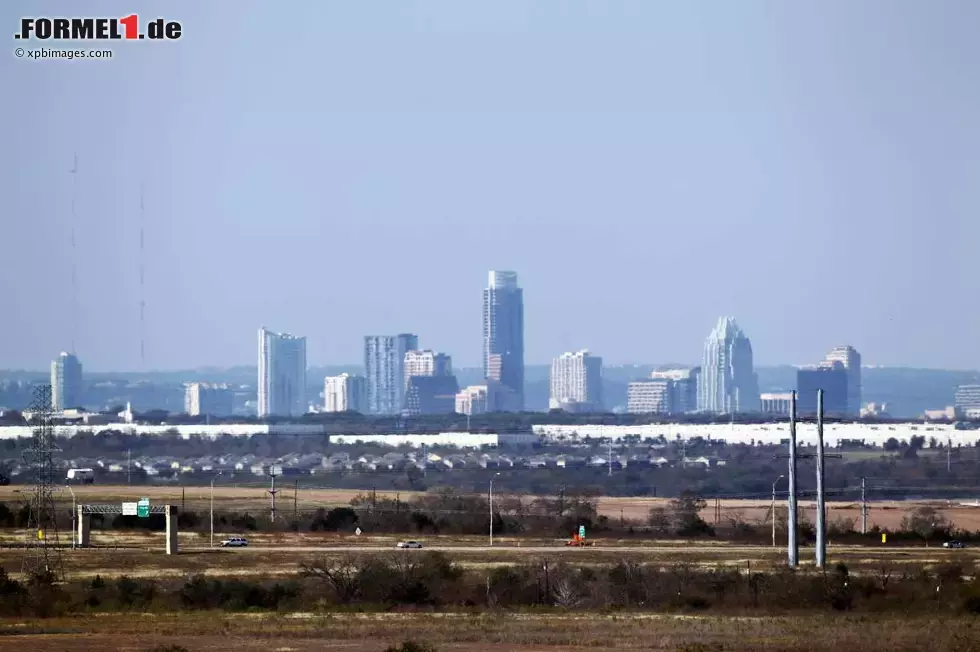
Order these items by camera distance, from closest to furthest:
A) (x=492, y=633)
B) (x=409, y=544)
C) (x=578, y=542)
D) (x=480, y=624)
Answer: (x=492, y=633) → (x=480, y=624) → (x=409, y=544) → (x=578, y=542)

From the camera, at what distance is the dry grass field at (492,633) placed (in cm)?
4641

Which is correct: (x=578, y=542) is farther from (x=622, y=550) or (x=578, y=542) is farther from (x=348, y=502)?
(x=348, y=502)

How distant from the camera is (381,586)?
205ft

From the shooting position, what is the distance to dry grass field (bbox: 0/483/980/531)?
125938 mm

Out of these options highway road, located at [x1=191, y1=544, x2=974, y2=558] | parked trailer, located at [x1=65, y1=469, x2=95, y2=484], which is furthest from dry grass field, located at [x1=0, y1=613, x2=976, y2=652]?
parked trailer, located at [x1=65, y1=469, x2=95, y2=484]

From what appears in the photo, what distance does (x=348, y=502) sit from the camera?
137875 millimetres

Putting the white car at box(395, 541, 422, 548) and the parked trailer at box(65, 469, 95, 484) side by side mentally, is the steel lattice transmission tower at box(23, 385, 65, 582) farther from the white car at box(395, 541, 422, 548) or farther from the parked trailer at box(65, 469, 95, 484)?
the parked trailer at box(65, 469, 95, 484)

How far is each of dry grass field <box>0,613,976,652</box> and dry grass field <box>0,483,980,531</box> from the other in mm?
64470

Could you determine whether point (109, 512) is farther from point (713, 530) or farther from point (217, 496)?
point (217, 496)

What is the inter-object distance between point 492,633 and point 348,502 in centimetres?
8829

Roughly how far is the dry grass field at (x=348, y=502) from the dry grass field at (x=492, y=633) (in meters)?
64.5

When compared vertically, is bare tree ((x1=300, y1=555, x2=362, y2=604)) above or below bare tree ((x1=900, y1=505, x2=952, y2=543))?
above

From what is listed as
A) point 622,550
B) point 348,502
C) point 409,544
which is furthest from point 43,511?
point 348,502

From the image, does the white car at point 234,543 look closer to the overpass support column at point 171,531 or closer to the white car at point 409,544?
the overpass support column at point 171,531
